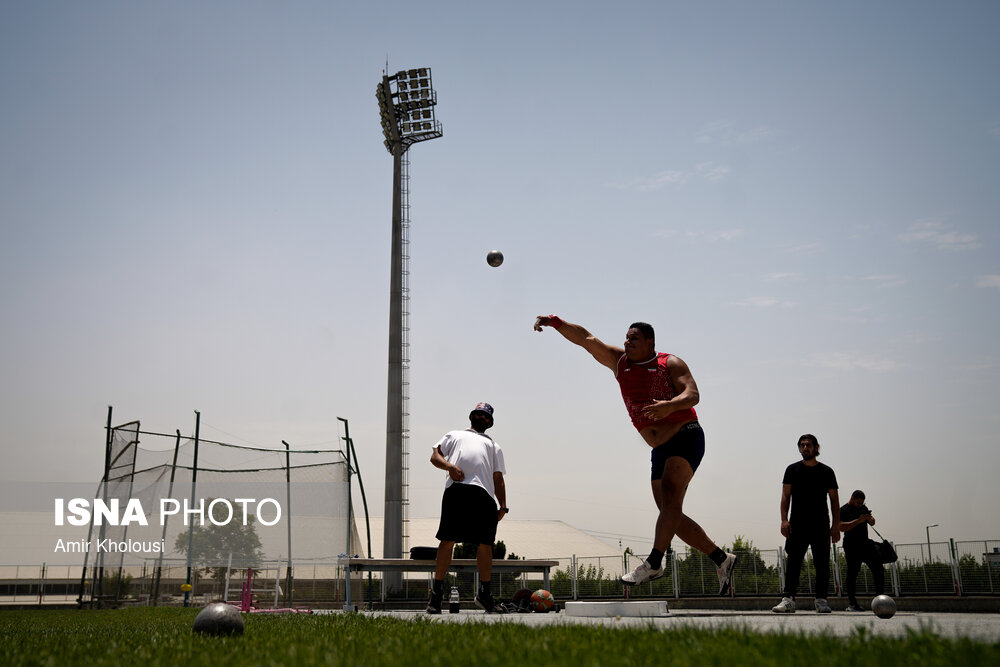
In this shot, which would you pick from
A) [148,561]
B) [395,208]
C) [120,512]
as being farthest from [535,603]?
[395,208]

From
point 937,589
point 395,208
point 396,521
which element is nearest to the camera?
point 937,589

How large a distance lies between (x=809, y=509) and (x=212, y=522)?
49.4 ft

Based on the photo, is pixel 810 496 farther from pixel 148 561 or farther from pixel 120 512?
pixel 120 512

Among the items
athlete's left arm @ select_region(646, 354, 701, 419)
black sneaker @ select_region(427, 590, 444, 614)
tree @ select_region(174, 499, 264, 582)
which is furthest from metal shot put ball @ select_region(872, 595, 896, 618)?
tree @ select_region(174, 499, 264, 582)

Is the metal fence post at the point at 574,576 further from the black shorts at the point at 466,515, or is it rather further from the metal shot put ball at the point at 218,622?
the metal shot put ball at the point at 218,622

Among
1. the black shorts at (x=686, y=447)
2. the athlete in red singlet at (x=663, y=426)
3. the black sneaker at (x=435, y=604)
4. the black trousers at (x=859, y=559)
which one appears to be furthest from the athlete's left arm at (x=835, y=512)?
the black sneaker at (x=435, y=604)

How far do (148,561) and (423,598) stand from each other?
21.5 ft

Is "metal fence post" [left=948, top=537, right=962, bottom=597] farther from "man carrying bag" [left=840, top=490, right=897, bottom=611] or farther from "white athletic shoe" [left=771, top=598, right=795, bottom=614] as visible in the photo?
"white athletic shoe" [left=771, top=598, right=795, bottom=614]

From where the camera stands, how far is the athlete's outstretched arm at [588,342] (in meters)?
6.36

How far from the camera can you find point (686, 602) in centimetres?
1778

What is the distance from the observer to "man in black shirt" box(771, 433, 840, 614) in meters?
7.78

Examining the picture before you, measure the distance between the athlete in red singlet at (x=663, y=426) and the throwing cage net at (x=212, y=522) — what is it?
43.3 ft

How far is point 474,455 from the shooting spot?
756 centimetres

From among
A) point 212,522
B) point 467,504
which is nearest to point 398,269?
point 212,522
